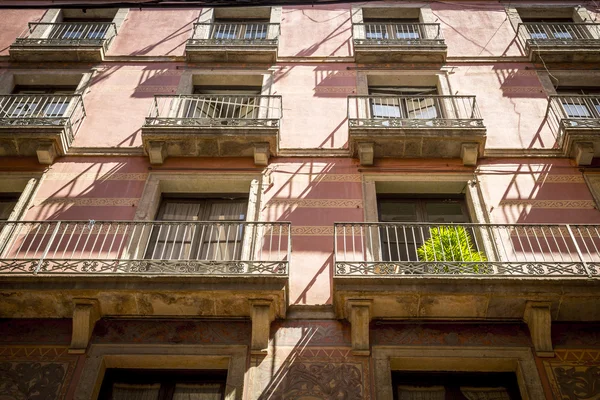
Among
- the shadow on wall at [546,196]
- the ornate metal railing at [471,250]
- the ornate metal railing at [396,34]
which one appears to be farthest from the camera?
the ornate metal railing at [396,34]

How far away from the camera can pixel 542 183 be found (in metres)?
9.94

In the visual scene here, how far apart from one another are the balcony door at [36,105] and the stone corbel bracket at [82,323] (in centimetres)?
493

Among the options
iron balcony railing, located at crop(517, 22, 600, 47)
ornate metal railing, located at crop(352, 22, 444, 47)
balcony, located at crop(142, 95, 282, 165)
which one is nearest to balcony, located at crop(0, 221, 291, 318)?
balcony, located at crop(142, 95, 282, 165)

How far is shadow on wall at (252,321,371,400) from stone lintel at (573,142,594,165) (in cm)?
557

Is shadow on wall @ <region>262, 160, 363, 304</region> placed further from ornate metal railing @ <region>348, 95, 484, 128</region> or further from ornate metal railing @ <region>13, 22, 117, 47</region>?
ornate metal railing @ <region>13, 22, 117, 47</region>

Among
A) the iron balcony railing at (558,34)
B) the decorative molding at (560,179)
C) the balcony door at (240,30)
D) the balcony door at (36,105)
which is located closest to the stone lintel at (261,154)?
the balcony door at (36,105)

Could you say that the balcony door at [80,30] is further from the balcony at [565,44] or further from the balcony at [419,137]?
the balcony at [565,44]

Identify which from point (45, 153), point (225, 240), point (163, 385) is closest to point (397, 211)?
point (225, 240)

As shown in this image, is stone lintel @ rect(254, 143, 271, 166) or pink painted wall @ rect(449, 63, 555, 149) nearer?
stone lintel @ rect(254, 143, 271, 166)

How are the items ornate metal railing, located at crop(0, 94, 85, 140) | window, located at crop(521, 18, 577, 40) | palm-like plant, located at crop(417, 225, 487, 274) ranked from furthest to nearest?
window, located at crop(521, 18, 577, 40) → ornate metal railing, located at crop(0, 94, 85, 140) → palm-like plant, located at crop(417, 225, 487, 274)

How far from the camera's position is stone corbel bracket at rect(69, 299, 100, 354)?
7461 millimetres

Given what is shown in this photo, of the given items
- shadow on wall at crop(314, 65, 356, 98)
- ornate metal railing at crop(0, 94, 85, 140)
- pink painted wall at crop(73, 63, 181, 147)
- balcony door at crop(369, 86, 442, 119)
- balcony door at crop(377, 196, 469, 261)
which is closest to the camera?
balcony door at crop(377, 196, 469, 261)

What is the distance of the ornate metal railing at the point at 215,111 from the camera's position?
34.9 feet

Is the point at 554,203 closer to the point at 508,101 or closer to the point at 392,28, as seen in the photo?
the point at 508,101
